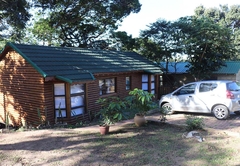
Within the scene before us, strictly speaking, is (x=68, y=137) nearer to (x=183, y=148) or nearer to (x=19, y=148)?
(x=19, y=148)

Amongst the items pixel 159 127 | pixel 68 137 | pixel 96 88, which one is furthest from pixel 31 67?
pixel 159 127

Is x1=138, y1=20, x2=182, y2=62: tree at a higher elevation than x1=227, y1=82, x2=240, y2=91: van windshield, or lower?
higher

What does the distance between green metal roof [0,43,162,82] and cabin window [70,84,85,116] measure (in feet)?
2.39

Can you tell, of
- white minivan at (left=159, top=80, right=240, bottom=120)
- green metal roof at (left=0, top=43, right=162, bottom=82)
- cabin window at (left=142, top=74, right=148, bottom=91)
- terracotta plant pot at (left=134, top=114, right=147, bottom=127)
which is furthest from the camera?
cabin window at (left=142, top=74, right=148, bottom=91)

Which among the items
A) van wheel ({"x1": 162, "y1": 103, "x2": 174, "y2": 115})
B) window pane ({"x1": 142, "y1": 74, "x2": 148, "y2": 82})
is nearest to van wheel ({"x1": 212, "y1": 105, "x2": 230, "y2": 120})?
van wheel ({"x1": 162, "y1": 103, "x2": 174, "y2": 115})

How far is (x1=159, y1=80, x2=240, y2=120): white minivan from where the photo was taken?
9.52 m

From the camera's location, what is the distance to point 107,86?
45.6 feet

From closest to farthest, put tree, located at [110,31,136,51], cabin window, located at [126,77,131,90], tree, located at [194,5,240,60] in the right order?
1. cabin window, located at [126,77,131,90]
2. tree, located at [110,31,136,51]
3. tree, located at [194,5,240,60]

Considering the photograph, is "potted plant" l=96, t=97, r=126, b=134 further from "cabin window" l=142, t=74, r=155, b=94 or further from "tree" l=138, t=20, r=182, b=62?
"tree" l=138, t=20, r=182, b=62

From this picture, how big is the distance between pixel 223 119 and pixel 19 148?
807 cm

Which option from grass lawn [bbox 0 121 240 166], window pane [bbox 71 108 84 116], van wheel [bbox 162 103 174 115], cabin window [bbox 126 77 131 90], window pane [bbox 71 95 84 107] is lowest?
grass lawn [bbox 0 121 240 166]

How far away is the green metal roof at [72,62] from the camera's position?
34.4ft

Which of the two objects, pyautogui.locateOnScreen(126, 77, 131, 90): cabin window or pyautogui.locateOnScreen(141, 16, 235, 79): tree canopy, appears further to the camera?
pyautogui.locateOnScreen(141, 16, 235, 79): tree canopy

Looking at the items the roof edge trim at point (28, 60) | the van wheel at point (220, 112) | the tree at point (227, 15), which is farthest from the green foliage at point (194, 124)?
the tree at point (227, 15)
